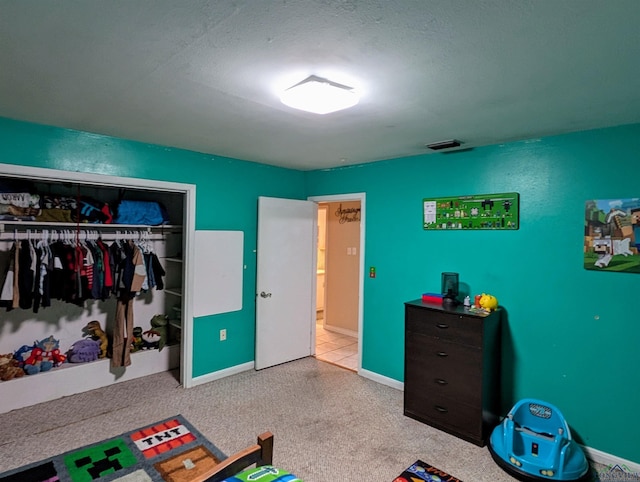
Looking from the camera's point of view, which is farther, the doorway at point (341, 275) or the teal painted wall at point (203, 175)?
the doorway at point (341, 275)

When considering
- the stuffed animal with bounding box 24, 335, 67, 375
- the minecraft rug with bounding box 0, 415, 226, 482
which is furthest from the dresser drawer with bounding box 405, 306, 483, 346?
the stuffed animal with bounding box 24, 335, 67, 375

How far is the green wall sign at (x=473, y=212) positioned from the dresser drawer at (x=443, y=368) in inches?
41.2

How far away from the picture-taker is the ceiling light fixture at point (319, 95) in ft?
5.91

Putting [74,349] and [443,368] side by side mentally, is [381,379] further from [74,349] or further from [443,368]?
[74,349]

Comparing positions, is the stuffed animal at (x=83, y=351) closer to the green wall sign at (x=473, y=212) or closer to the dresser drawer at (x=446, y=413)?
the dresser drawer at (x=446, y=413)

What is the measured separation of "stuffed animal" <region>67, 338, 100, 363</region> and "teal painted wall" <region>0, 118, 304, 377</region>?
0.96 m

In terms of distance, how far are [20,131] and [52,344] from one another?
199 centimetres

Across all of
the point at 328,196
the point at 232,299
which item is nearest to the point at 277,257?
the point at 232,299

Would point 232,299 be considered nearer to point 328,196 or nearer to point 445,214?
point 328,196

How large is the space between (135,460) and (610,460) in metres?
3.24

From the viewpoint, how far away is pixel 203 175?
12.1 feet

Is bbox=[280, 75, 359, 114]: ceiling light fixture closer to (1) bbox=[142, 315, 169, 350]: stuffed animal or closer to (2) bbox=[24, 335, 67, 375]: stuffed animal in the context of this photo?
(1) bbox=[142, 315, 169, 350]: stuffed animal

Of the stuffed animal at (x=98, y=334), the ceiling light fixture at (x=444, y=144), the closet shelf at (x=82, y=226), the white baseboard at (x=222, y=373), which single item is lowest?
the white baseboard at (x=222, y=373)

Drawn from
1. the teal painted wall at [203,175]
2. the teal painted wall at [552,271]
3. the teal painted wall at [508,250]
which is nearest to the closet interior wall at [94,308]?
the teal painted wall at [203,175]
